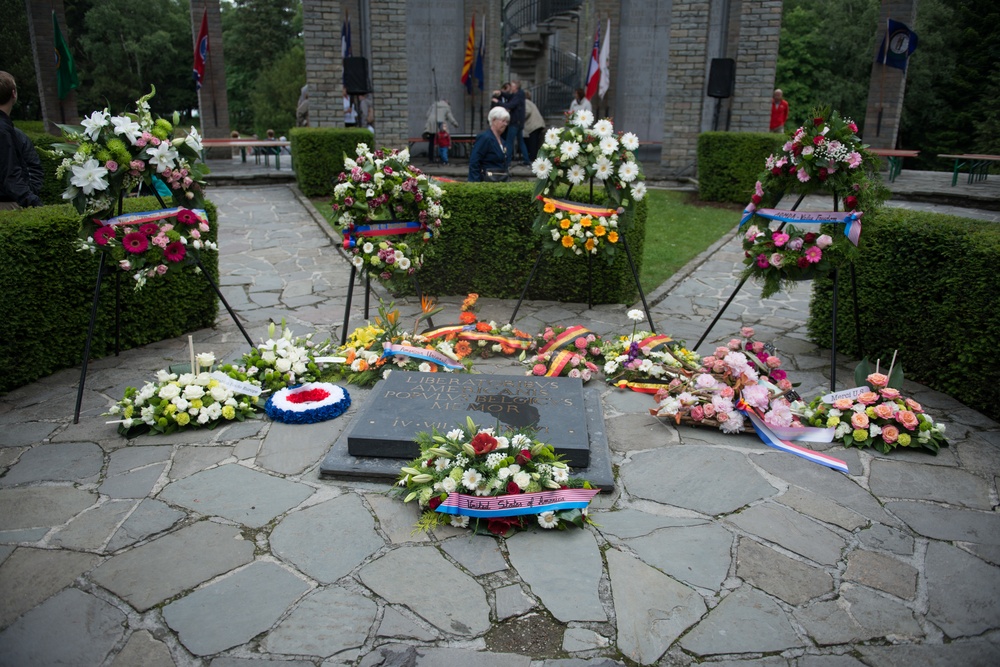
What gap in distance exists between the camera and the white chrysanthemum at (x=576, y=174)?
5.59m

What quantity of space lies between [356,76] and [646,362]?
9123mm

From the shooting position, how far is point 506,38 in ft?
68.7

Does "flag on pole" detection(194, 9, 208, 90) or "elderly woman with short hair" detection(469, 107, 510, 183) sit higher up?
"flag on pole" detection(194, 9, 208, 90)

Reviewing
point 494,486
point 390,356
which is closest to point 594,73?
point 390,356

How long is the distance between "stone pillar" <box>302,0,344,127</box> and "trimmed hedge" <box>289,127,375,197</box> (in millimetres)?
1128

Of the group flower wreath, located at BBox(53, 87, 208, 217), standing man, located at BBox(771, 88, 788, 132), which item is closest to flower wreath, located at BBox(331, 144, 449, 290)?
flower wreath, located at BBox(53, 87, 208, 217)

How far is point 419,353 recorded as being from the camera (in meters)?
5.04

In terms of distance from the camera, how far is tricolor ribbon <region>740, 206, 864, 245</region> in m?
4.79

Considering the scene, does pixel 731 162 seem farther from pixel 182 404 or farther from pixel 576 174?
pixel 182 404

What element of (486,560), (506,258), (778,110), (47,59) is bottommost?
(486,560)

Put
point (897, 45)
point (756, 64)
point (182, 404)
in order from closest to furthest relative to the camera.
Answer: point (182, 404) < point (756, 64) < point (897, 45)

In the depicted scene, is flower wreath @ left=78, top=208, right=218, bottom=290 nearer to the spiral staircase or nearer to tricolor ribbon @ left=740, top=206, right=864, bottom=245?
tricolor ribbon @ left=740, top=206, right=864, bottom=245

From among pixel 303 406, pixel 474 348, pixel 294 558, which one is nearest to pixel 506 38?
pixel 474 348

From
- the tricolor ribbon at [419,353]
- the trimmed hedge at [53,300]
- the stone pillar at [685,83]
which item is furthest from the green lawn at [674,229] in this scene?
the tricolor ribbon at [419,353]
